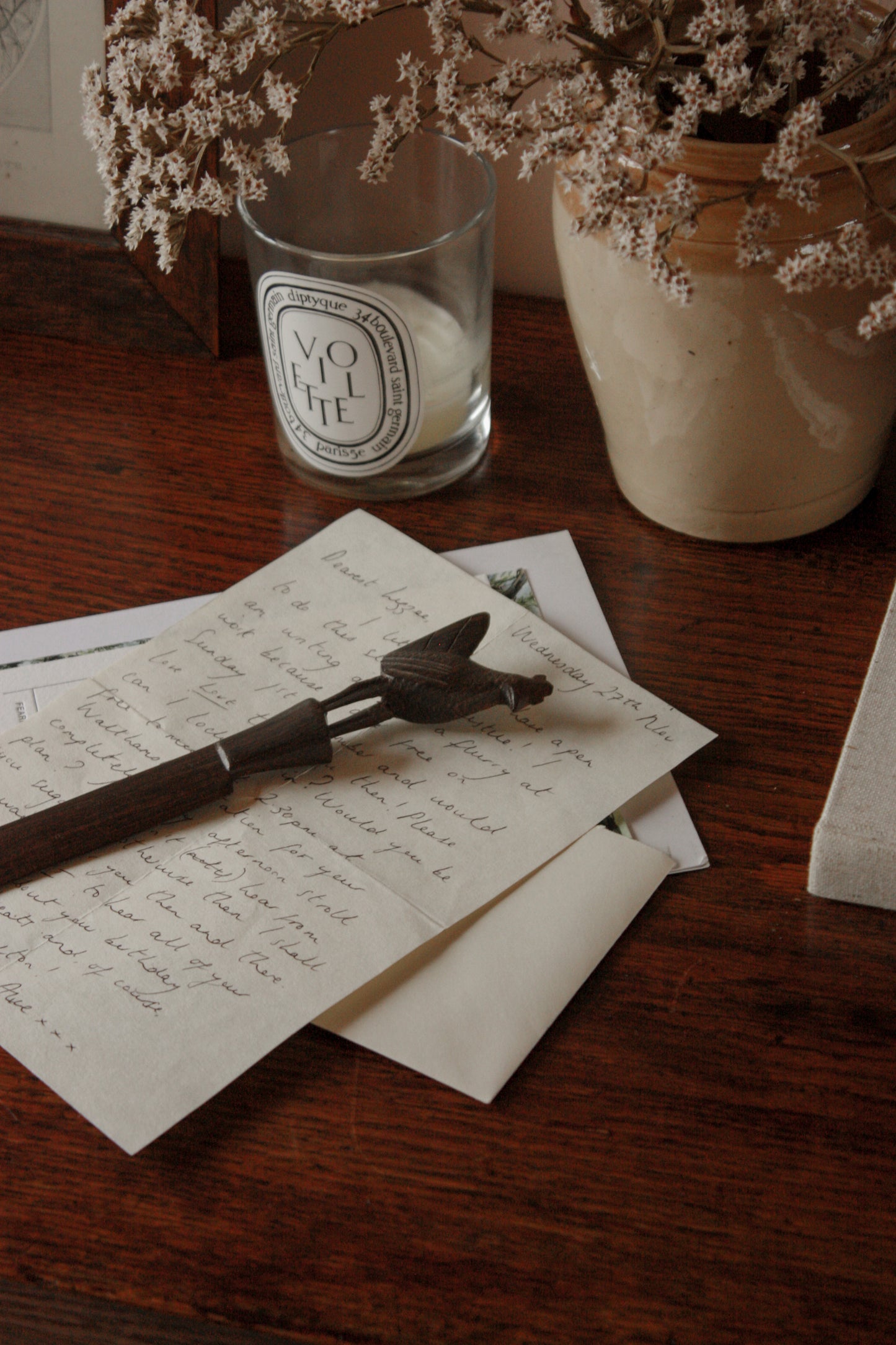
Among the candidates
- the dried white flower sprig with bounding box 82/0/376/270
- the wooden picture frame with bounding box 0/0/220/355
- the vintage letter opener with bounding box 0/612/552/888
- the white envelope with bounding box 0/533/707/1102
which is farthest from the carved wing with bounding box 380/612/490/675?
the wooden picture frame with bounding box 0/0/220/355

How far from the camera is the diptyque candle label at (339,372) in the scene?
59 centimetres

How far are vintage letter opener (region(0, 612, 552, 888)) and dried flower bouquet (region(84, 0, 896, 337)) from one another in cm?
18

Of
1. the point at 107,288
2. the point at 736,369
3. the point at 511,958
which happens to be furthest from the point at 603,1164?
the point at 107,288

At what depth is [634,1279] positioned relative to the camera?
0.40 meters

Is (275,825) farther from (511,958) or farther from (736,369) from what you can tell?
(736,369)

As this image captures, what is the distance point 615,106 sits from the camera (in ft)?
1.50

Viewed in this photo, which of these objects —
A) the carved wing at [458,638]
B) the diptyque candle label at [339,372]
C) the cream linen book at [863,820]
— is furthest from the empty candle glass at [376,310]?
the cream linen book at [863,820]

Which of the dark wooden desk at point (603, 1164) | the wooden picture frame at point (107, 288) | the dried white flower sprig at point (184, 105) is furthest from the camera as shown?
the wooden picture frame at point (107, 288)

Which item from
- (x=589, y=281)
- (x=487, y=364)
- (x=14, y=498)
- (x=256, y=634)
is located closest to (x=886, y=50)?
(x=589, y=281)

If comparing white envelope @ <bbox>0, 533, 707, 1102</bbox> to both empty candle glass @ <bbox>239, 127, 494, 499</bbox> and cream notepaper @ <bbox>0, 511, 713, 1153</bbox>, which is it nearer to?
cream notepaper @ <bbox>0, 511, 713, 1153</bbox>

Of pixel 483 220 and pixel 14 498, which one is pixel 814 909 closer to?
pixel 483 220

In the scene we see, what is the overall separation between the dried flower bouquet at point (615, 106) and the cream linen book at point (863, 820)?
17 cm

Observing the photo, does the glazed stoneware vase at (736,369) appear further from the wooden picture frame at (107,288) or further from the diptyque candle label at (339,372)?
the wooden picture frame at (107,288)

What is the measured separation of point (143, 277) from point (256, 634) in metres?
0.27
